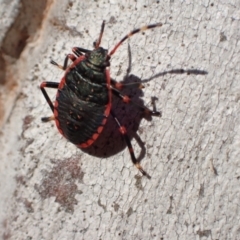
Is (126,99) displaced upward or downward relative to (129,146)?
upward

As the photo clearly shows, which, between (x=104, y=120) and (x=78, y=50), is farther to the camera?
(x=78, y=50)

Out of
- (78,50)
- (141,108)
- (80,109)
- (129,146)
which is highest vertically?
(78,50)

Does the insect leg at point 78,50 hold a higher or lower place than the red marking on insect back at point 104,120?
higher

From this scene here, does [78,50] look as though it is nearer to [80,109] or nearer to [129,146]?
[80,109]

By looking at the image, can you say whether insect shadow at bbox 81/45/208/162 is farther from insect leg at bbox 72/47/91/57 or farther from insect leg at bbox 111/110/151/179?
insect leg at bbox 72/47/91/57

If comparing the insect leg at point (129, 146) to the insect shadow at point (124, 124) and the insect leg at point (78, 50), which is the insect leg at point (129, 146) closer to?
the insect shadow at point (124, 124)

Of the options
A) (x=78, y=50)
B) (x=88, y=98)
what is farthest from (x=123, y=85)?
(x=78, y=50)

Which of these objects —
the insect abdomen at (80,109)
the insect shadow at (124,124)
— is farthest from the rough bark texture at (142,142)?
the insect abdomen at (80,109)
